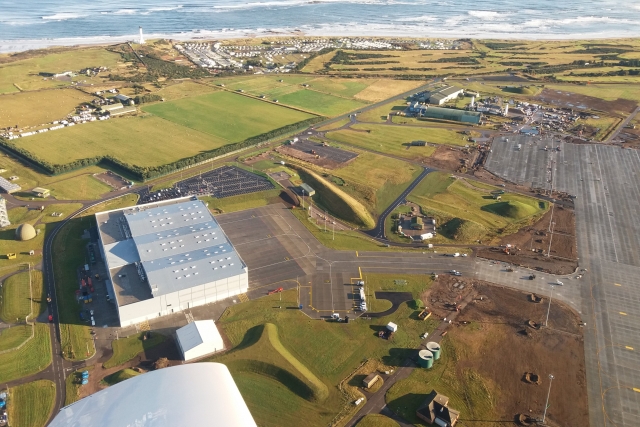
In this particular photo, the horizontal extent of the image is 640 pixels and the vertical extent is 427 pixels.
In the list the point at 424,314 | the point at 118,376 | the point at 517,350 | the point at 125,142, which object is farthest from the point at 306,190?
the point at 125,142

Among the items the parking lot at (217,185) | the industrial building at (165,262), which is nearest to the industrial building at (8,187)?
the parking lot at (217,185)

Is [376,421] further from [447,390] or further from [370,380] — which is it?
[447,390]

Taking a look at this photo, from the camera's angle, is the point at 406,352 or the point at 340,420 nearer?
the point at 340,420

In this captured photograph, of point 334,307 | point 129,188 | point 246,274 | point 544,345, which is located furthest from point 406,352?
point 129,188

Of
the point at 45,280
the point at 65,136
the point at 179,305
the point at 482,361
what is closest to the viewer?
the point at 482,361

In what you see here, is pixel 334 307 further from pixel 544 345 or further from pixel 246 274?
pixel 544 345

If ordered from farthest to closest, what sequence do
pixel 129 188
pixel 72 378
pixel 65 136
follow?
pixel 65 136 < pixel 129 188 < pixel 72 378
